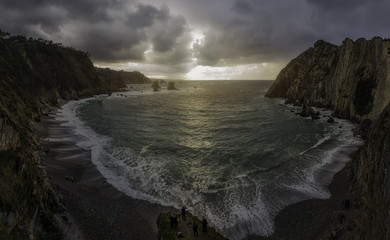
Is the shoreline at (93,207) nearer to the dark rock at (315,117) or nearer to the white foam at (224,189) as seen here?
the white foam at (224,189)

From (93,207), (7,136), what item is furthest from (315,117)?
(7,136)

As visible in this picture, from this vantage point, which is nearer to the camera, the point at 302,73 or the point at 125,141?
the point at 125,141

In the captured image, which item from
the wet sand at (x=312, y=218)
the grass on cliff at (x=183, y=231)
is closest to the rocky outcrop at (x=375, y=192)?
the wet sand at (x=312, y=218)

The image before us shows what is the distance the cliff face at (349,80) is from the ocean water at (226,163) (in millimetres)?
6779

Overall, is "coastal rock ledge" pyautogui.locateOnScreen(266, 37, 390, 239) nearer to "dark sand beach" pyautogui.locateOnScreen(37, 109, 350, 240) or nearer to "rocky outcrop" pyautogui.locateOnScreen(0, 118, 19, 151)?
"dark sand beach" pyautogui.locateOnScreen(37, 109, 350, 240)

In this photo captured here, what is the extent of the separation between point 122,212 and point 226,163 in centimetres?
1719

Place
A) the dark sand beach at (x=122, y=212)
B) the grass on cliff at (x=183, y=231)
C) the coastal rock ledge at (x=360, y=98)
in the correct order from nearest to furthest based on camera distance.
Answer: the coastal rock ledge at (x=360, y=98) < the grass on cliff at (x=183, y=231) < the dark sand beach at (x=122, y=212)

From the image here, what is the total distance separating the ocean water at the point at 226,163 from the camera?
22406 mm

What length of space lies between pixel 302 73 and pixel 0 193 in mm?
106224

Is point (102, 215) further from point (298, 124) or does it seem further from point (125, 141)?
point (298, 124)

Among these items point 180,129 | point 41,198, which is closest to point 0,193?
point 41,198

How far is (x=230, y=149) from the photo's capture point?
3794 centimetres

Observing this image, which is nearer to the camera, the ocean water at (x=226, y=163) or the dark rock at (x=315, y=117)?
the ocean water at (x=226, y=163)

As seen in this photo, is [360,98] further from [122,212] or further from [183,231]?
[122,212]
